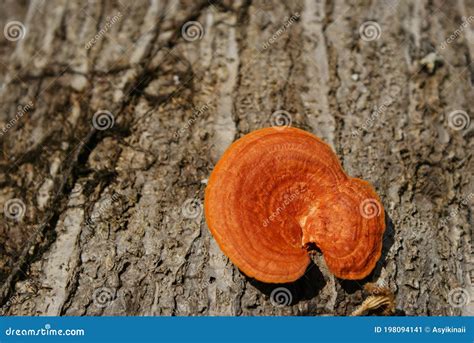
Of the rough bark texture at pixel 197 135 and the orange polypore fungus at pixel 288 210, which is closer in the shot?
the orange polypore fungus at pixel 288 210

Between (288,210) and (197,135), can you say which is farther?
(197,135)

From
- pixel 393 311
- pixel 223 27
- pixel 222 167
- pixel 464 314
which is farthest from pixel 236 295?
pixel 223 27

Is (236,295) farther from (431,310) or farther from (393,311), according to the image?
(431,310)

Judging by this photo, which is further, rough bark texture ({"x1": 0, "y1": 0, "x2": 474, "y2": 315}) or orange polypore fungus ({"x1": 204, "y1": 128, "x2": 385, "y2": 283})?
rough bark texture ({"x1": 0, "y1": 0, "x2": 474, "y2": 315})

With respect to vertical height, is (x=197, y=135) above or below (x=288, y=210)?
above
